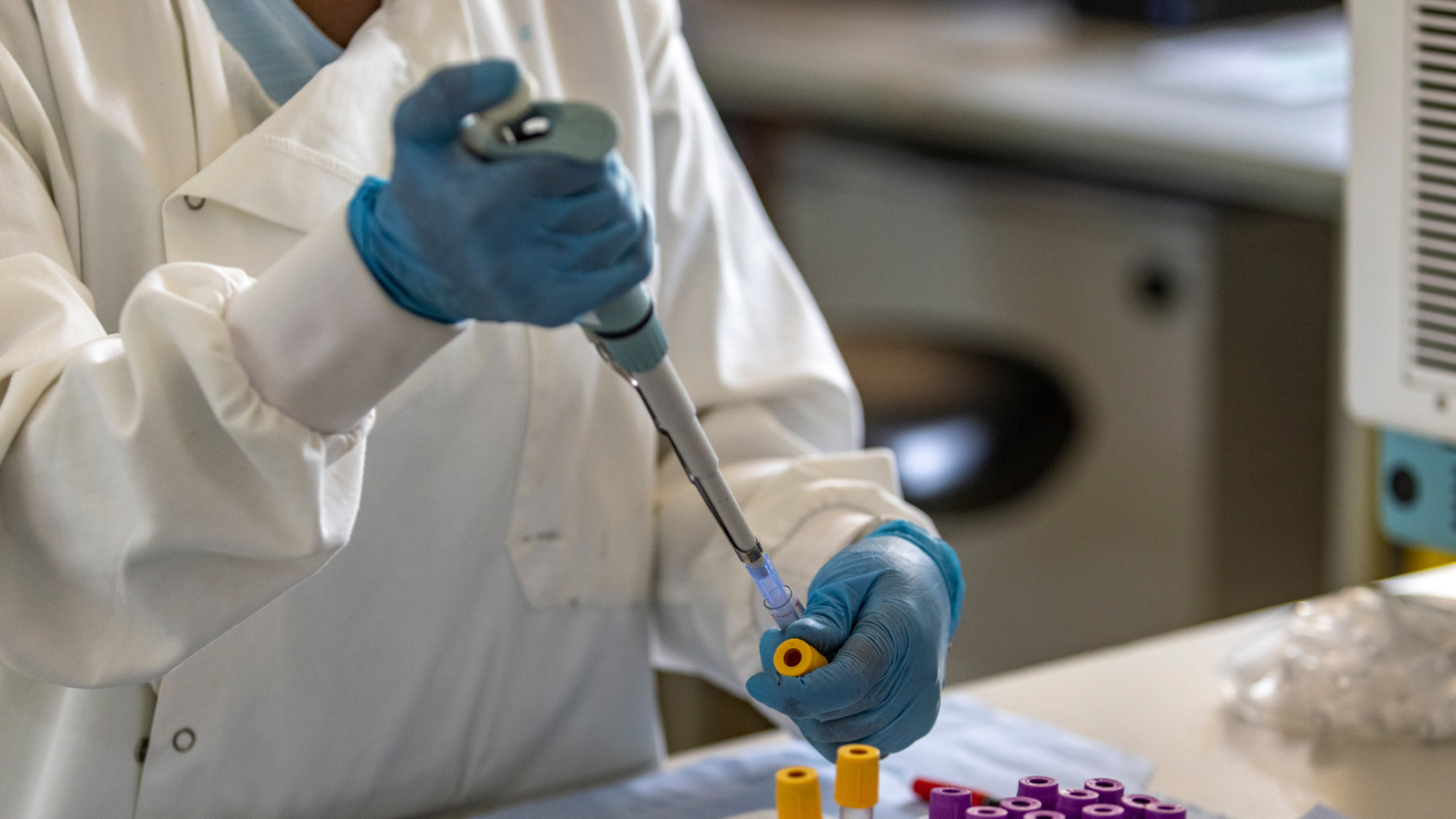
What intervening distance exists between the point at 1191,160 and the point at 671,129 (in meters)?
1.32

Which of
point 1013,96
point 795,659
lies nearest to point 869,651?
point 795,659

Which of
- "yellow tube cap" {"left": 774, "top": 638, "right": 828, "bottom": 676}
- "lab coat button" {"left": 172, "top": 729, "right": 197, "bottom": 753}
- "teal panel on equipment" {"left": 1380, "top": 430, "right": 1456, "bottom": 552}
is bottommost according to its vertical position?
"teal panel on equipment" {"left": 1380, "top": 430, "right": 1456, "bottom": 552}

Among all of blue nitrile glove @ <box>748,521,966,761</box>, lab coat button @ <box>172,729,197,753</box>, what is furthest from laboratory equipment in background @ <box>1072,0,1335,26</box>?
lab coat button @ <box>172,729,197,753</box>

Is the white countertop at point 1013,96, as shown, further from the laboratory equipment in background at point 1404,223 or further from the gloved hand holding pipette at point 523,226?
the gloved hand holding pipette at point 523,226

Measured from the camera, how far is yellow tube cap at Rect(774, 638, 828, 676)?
0.72m

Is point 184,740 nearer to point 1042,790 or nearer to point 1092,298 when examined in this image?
point 1042,790

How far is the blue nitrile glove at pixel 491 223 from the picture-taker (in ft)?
1.83

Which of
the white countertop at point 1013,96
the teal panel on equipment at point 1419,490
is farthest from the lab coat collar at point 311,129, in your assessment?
the white countertop at point 1013,96

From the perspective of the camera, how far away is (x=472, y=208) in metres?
0.56

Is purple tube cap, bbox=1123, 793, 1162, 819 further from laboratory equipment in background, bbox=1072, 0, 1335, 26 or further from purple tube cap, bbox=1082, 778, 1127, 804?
Result: laboratory equipment in background, bbox=1072, 0, 1335, 26

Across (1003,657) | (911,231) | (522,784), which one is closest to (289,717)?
(522,784)

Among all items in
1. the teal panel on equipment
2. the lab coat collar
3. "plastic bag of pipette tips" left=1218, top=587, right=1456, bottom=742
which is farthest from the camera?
the teal panel on equipment

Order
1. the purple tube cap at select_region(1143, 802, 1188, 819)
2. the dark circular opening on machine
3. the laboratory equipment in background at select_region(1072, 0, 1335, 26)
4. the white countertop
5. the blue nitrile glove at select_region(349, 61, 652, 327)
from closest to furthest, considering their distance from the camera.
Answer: the blue nitrile glove at select_region(349, 61, 652, 327), the purple tube cap at select_region(1143, 802, 1188, 819), the dark circular opening on machine, the white countertop, the laboratory equipment in background at select_region(1072, 0, 1335, 26)

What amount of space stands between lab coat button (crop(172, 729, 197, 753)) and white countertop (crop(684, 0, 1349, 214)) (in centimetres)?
167
